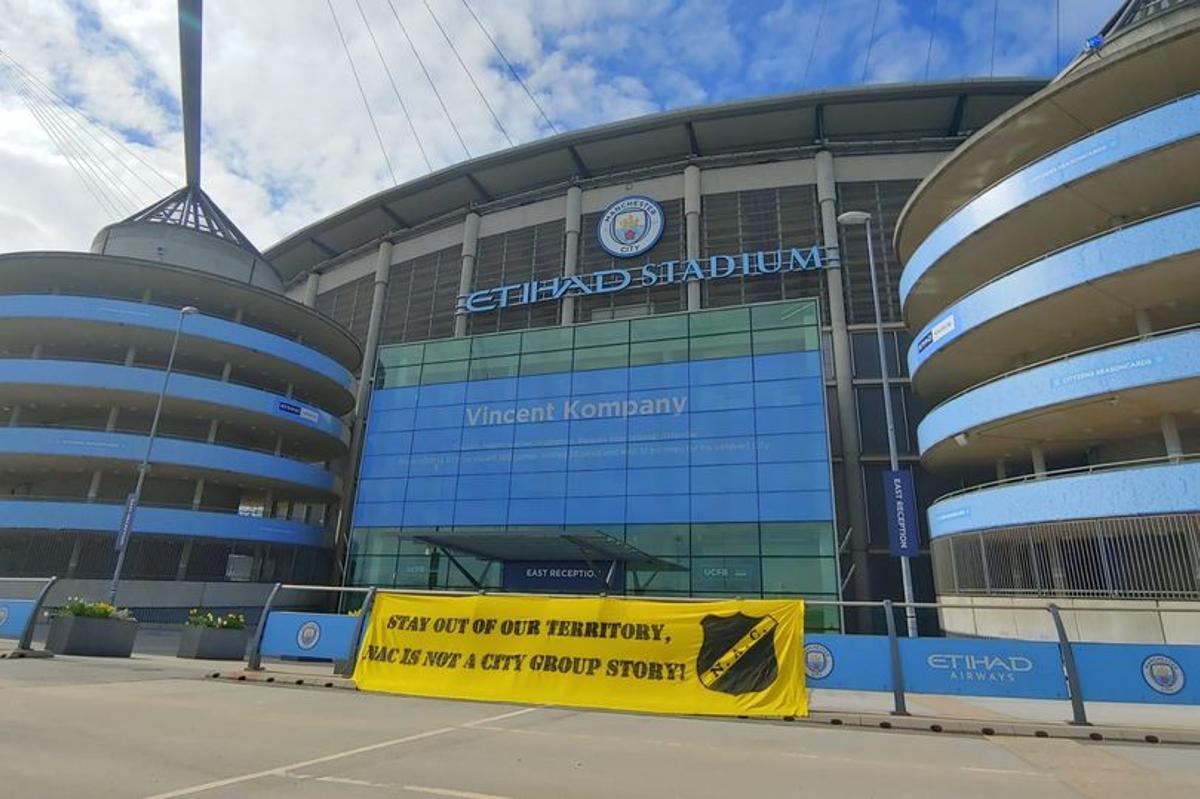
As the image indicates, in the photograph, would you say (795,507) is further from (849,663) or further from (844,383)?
(849,663)

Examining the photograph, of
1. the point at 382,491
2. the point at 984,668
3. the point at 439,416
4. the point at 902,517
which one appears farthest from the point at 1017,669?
the point at 382,491

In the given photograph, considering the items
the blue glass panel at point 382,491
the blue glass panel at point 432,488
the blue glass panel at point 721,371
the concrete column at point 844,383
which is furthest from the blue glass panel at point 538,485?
the concrete column at point 844,383

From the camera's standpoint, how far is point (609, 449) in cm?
2803

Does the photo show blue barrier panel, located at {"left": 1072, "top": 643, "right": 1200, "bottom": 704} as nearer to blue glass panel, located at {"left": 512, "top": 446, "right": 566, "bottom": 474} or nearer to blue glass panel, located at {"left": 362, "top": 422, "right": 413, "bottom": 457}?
blue glass panel, located at {"left": 512, "top": 446, "right": 566, "bottom": 474}

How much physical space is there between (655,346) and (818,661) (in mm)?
18342

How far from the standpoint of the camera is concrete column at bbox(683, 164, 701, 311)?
3641 cm

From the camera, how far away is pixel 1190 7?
23.5 metres

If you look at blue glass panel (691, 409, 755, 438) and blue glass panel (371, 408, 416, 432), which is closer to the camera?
blue glass panel (691, 409, 755, 438)

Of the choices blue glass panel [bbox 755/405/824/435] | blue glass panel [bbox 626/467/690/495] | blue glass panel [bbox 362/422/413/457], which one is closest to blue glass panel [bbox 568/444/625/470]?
blue glass panel [bbox 626/467/690/495]

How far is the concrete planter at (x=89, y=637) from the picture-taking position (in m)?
16.2

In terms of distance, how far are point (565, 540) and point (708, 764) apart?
1661 cm

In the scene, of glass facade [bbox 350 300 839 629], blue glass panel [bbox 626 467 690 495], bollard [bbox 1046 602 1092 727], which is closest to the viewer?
bollard [bbox 1046 602 1092 727]

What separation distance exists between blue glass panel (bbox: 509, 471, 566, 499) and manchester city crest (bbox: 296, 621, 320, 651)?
1409 centimetres

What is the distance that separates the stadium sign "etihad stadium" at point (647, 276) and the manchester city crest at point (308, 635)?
27080mm
